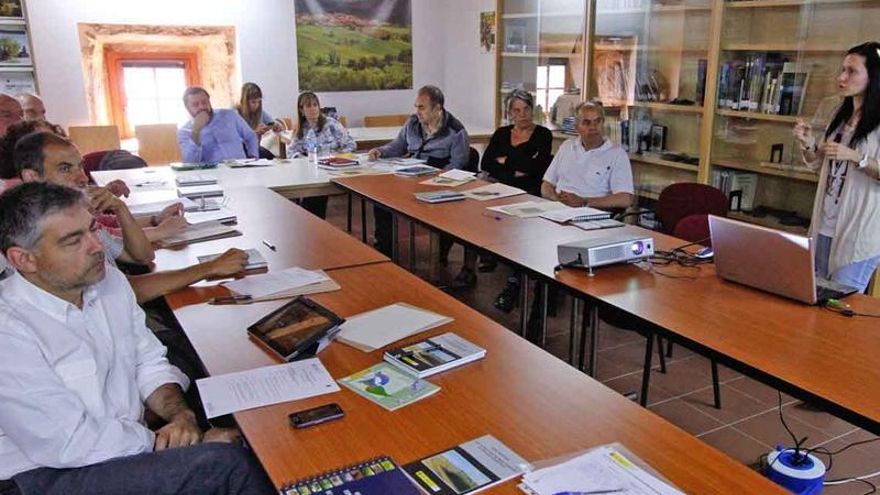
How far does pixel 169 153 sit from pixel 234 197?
2.98 meters

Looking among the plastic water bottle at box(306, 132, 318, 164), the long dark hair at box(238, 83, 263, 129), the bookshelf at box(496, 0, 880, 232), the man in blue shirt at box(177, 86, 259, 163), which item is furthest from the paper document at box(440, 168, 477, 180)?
the long dark hair at box(238, 83, 263, 129)

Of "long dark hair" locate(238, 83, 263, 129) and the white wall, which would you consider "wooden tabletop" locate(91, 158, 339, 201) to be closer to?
"long dark hair" locate(238, 83, 263, 129)

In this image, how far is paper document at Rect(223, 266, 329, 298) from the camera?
214 cm

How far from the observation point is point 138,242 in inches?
95.6

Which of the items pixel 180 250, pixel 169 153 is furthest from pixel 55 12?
pixel 180 250

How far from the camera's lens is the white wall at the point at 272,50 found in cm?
596

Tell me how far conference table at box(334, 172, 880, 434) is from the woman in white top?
769 mm

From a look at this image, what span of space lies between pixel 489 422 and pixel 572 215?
1.82 meters

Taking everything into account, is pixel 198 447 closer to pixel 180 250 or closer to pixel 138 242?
pixel 138 242

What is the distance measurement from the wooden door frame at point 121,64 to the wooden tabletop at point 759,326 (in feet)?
17.5

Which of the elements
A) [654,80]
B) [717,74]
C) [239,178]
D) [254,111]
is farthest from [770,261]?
[254,111]

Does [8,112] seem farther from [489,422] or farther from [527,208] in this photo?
[489,422]

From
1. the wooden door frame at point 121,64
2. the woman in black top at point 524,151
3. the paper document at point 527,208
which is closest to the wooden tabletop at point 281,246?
the paper document at point 527,208

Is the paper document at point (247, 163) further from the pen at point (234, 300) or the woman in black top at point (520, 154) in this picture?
the pen at point (234, 300)
